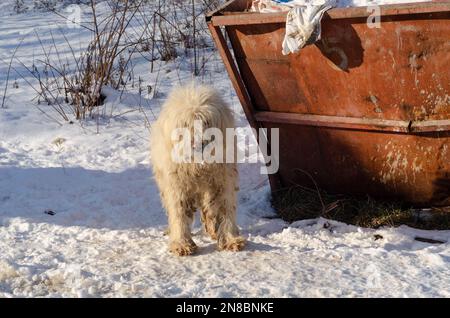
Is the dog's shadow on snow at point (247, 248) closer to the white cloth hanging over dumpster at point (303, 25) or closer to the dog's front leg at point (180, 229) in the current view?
the dog's front leg at point (180, 229)

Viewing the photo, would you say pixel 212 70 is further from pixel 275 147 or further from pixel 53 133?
pixel 275 147

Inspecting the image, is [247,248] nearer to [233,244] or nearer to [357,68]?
[233,244]

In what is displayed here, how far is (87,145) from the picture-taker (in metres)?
6.63

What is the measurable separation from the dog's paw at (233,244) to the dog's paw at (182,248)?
0.67ft

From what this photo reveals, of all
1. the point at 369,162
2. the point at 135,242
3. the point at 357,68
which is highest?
the point at 357,68

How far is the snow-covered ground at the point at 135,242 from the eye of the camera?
3.57 meters

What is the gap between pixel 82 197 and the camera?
17.5 feet

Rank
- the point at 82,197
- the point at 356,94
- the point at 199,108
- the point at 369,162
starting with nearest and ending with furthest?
the point at 199,108 → the point at 356,94 → the point at 369,162 → the point at 82,197

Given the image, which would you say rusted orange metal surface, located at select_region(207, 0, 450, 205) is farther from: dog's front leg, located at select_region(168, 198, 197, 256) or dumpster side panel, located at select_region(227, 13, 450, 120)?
dog's front leg, located at select_region(168, 198, 197, 256)

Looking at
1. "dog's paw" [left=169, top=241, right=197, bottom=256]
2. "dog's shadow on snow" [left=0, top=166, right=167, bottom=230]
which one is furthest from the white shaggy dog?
"dog's shadow on snow" [left=0, top=166, right=167, bottom=230]

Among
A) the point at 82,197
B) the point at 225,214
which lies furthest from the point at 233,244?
the point at 82,197

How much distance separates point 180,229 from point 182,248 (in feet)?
0.46

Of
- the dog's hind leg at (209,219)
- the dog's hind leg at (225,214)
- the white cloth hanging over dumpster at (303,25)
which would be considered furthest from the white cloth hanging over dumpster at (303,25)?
the dog's hind leg at (209,219)
